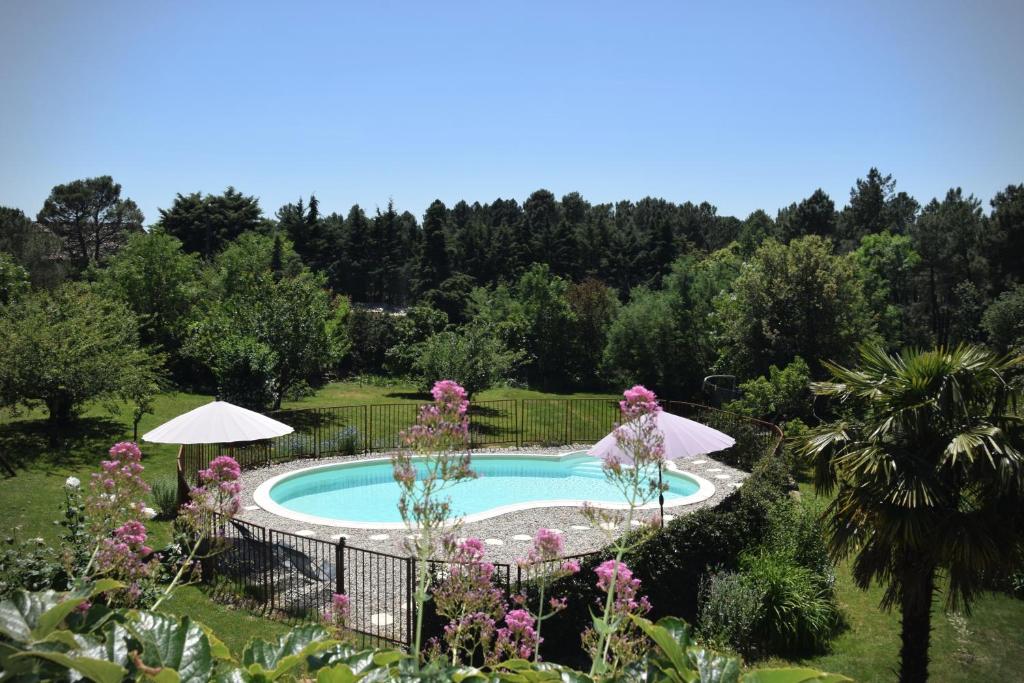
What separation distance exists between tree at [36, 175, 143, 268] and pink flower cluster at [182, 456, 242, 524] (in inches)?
2458

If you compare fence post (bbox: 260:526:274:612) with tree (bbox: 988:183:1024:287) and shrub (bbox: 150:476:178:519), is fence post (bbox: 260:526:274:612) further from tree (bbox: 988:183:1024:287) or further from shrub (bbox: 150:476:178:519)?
tree (bbox: 988:183:1024:287)

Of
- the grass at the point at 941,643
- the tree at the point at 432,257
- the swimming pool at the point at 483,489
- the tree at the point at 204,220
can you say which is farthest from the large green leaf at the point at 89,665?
the tree at the point at 432,257

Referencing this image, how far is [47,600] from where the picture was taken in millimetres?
1739

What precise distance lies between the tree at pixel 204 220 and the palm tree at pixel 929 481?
5136 centimetres

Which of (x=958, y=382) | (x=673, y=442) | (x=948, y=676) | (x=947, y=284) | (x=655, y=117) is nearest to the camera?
(x=958, y=382)

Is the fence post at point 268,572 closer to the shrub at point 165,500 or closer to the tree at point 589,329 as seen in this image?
the shrub at point 165,500

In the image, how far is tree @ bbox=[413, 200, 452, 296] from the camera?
2270 inches

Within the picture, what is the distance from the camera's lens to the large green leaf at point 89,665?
142 cm

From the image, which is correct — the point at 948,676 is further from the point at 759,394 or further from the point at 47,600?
the point at 759,394

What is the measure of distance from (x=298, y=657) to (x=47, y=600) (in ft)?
1.99

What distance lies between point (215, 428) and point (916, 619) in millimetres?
10176

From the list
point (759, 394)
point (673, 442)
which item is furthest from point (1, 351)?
point (759, 394)

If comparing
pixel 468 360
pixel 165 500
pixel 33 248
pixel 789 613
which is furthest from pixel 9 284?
pixel 33 248

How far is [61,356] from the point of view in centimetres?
1536
